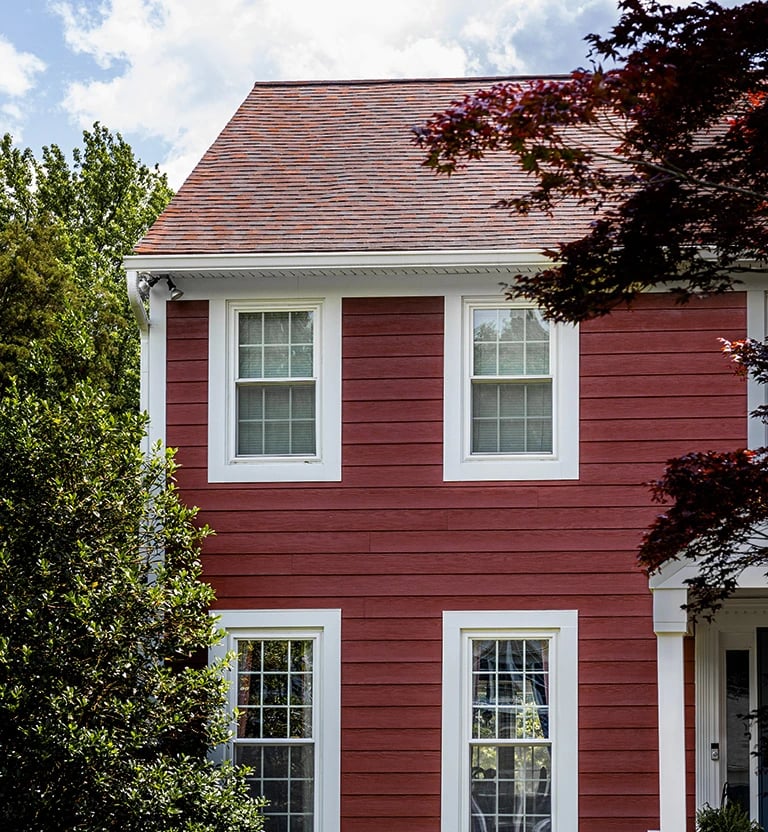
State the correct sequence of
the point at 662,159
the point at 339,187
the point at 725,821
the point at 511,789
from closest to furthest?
the point at 662,159, the point at 725,821, the point at 511,789, the point at 339,187

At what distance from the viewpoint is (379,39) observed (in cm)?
2269

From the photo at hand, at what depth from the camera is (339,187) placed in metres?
11.4

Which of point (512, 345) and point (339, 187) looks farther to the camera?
point (339, 187)

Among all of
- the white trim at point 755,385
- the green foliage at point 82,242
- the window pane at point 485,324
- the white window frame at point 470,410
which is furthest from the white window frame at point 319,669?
the green foliage at point 82,242

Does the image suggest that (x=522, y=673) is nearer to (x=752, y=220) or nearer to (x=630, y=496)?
(x=630, y=496)

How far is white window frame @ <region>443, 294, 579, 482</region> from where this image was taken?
10273 mm

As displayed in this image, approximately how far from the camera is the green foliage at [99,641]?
8914 millimetres

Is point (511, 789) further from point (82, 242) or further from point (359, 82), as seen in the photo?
point (82, 242)

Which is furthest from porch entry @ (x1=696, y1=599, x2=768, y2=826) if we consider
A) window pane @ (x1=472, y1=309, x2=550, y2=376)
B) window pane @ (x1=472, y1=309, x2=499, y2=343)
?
window pane @ (x1=472, y1=309, x2=499, y2=343)

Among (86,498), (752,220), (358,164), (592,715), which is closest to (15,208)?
(358,164)

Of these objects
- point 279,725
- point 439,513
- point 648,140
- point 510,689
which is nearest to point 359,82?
point 439,513

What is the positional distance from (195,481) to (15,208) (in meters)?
13.4

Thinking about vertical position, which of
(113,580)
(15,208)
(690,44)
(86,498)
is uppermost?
(15,208)

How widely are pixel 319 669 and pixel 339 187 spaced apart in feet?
13.8
